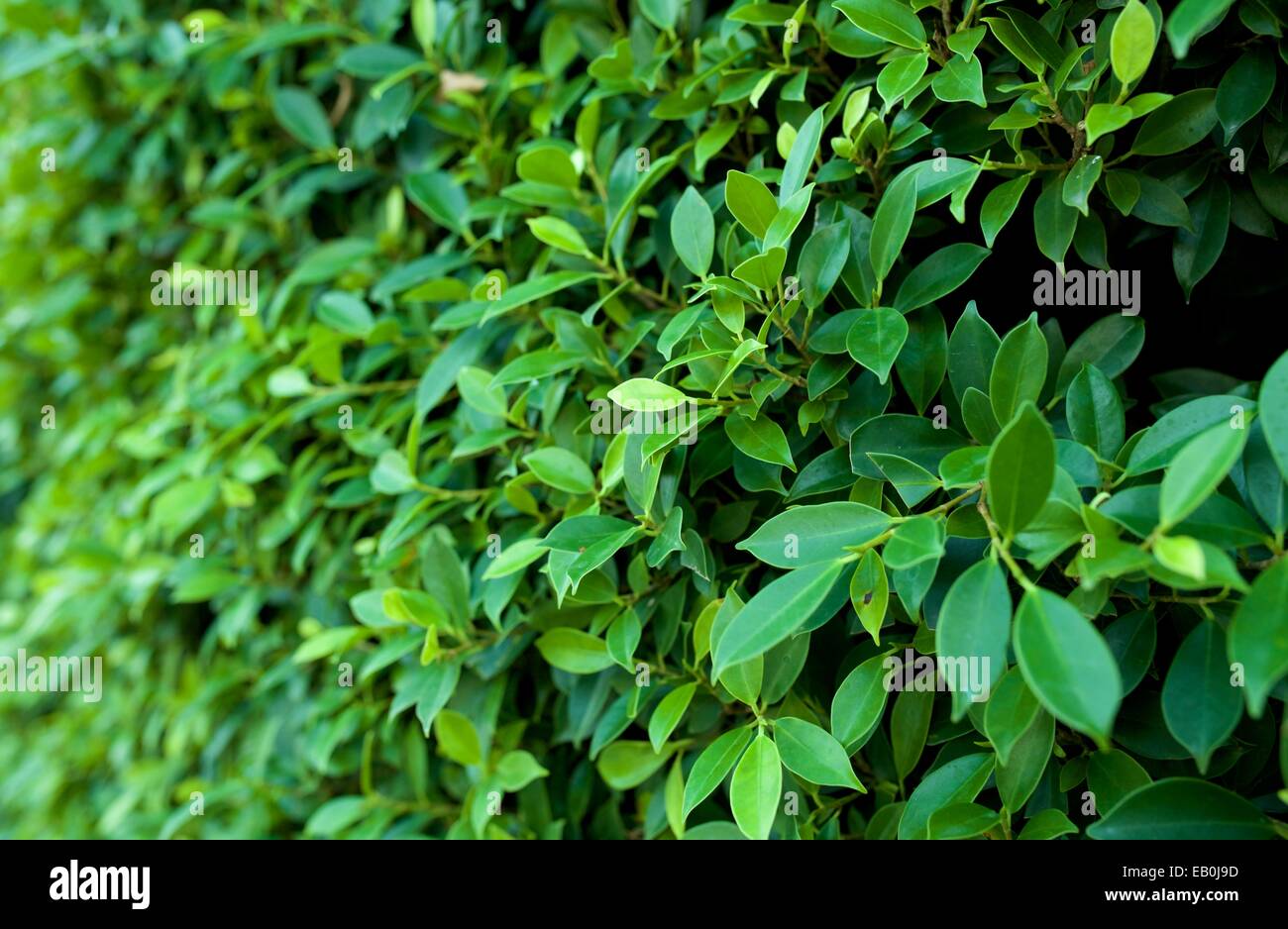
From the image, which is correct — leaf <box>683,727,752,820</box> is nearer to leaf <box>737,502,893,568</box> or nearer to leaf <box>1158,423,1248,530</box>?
leaf <box>737,502,893,568</box>

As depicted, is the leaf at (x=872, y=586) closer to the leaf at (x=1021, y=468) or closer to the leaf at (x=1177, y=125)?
the leaf at (x=1021, y=468)

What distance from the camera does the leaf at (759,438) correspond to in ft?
2.57

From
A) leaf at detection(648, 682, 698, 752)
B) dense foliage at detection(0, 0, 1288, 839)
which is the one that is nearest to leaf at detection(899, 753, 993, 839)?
dense foliage at detection(0, 0, 1288, 839)

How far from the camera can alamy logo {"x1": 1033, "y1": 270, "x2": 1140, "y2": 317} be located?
875mm

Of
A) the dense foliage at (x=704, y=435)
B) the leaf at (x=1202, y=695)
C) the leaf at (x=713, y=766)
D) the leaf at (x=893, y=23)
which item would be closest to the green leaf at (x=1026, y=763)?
the dense foliage at (x=704, y=435)

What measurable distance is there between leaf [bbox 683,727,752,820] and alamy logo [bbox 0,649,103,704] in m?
1.29

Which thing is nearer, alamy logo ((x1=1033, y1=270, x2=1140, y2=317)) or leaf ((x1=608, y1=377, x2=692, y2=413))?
leaf ((x1=608, y1=377, x2=692, y2=413))

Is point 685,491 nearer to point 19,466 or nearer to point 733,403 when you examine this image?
point 733,403

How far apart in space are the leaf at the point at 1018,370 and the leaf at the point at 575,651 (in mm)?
433
